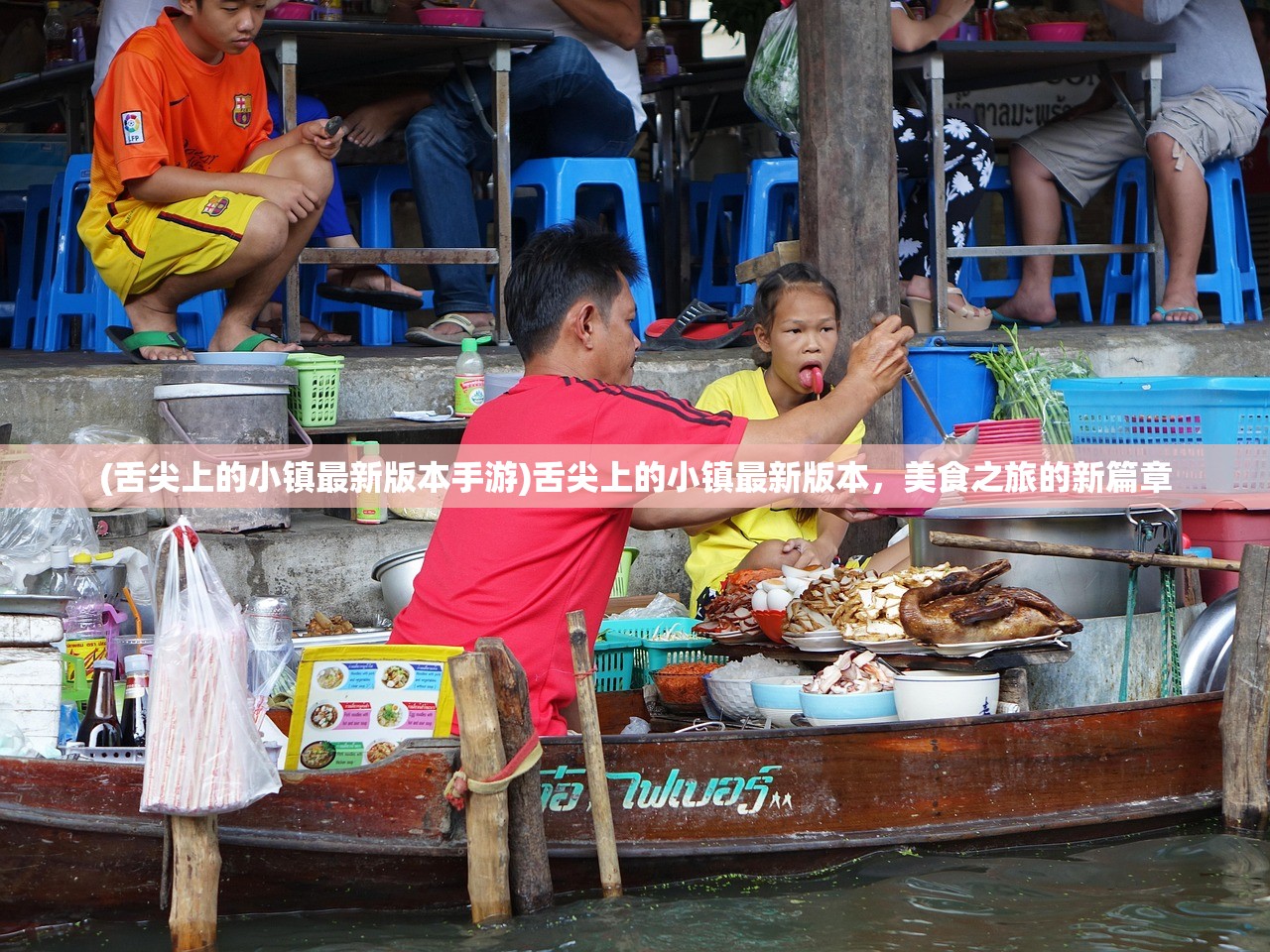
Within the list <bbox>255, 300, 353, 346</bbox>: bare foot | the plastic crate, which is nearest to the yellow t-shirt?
the plastic crate

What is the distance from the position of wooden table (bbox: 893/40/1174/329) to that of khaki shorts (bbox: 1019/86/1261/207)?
0.16 m

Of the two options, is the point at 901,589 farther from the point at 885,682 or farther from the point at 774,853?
the point at 774,853

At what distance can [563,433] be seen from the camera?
3555mm

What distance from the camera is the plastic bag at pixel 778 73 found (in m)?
6.23

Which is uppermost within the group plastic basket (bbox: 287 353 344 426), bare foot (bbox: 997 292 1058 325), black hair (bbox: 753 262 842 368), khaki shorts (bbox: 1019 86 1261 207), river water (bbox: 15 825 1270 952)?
khaki shorts (bbox: 1019 86 1261 207)

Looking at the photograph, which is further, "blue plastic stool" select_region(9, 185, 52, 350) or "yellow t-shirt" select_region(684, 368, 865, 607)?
"blue plastic stool" select_region(9, 185, 52, 350)

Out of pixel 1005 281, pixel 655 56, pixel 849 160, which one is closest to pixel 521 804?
pixel 849 160

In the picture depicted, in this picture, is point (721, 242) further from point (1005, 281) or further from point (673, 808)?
point (673, 808)

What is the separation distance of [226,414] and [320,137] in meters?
1.07

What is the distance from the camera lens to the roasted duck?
3.97 metres

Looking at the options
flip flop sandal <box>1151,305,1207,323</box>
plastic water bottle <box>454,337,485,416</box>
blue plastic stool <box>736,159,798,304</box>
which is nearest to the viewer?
plastic water bottle <box>454,337,485,416</box>

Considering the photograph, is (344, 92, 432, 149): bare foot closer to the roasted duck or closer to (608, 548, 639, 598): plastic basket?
(608, 548, 639, 598): plastic basket

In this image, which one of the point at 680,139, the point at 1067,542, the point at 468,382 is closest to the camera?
the point at 1067,542

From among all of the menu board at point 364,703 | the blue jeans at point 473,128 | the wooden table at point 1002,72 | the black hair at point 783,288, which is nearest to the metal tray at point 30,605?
the menu board at point 364,703
